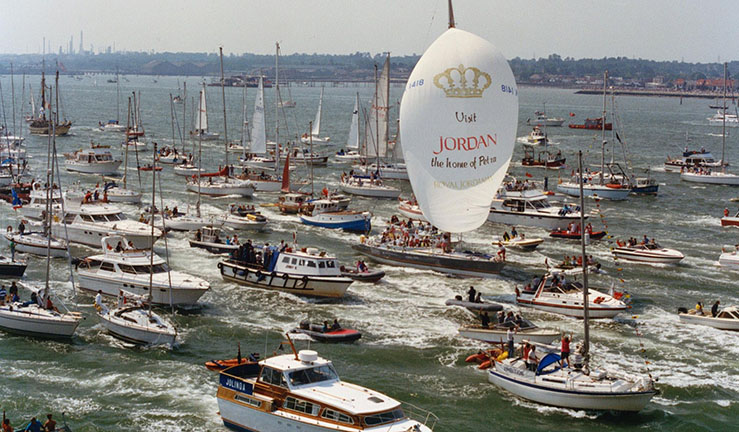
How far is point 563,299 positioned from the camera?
153ft

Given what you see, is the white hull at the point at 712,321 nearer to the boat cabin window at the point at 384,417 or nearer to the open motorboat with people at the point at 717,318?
the open motorboat with people at the point at 717,318

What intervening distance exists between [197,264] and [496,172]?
2026cm

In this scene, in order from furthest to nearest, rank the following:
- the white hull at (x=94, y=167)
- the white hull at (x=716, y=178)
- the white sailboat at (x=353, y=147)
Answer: the white sailboat at (x=353, y=147) → the white hull at (x=716, y=178) → the white hull at (x=94, y=167)

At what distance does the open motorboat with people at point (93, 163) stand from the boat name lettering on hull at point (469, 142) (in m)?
58.5

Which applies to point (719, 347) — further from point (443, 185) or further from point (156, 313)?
point (156, 313)

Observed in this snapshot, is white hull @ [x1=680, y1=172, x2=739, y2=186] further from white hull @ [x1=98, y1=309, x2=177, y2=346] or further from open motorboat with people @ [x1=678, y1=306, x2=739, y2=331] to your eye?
white hull @ [x1=98, y1=309, x2=177, y2=346]

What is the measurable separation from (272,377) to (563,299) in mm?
20887

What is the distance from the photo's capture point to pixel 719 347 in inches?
1654

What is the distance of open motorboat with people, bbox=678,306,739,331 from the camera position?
146 feet

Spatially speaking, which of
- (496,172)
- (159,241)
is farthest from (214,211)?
(496,172)

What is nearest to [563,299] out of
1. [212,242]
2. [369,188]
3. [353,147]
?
[212,242]

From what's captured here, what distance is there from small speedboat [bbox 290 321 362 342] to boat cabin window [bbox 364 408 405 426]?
13.3 m

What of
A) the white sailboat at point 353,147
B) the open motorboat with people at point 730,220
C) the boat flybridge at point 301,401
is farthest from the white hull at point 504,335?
the white sailboat at point 353,147

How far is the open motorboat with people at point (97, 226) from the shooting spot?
196 ft
